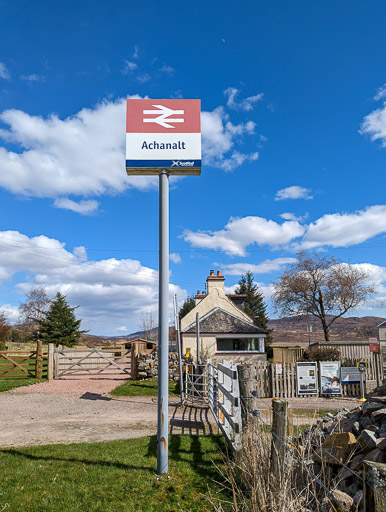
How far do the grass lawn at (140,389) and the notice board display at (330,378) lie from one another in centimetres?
565

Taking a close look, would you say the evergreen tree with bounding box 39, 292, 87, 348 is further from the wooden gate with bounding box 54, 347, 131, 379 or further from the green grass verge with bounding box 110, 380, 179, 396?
the green grass verge with bounding box 110, 380, 179, 396

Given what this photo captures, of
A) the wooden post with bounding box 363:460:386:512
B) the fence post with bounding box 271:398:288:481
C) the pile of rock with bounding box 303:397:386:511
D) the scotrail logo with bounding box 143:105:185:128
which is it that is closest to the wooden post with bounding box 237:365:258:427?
the pile of rock with bounding box 303:397:386:511

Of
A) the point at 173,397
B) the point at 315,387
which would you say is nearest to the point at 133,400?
the point at 173,397

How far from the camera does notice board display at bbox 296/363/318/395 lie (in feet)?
50.0

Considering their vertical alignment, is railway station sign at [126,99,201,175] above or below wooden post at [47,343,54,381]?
above

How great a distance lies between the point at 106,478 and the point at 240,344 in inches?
918

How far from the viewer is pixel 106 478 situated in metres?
5.66

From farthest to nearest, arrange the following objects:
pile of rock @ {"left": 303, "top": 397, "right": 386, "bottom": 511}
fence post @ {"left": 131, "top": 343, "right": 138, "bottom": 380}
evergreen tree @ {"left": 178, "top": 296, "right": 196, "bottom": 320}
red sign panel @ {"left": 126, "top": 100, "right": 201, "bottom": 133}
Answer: evergreen tree @ {"left": 178, "top": 296, "right": 196, "bottom": 320}, fence post @ {"left": 131, "top": 343, "right": 138, "bottom": 380}, red sign panel @ {"left": 126, "top": 100, "right": 201, "bottom": 133}, pile of rock @ {"left": 303, "top": 397, "right": 386, "bottom": 511}

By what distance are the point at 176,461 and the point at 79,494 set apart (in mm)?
1837

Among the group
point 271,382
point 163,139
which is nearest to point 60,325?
point 271,382

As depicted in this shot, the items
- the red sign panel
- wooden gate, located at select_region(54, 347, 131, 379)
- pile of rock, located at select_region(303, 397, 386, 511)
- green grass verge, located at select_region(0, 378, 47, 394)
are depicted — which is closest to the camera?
pile of rock, located at select_region(303, 397, 386, 511)

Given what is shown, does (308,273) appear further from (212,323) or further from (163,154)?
(163,154)

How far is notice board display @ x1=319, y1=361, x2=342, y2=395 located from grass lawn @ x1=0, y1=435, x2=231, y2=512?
8.83 m

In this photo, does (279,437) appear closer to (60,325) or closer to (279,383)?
(279,383)
